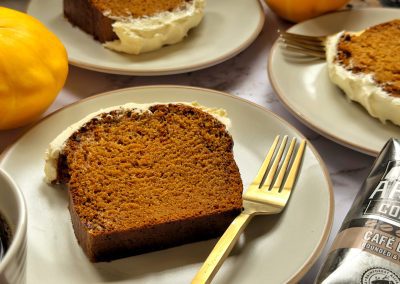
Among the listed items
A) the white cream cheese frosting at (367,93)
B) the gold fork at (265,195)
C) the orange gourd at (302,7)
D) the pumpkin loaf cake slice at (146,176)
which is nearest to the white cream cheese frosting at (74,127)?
the pumpkin loaf cake slice at (146,176)

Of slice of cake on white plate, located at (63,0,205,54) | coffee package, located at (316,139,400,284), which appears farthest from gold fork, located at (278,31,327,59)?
coffee package, located at (316,139,400,284)

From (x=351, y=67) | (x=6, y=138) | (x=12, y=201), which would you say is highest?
(x=12, y=201)

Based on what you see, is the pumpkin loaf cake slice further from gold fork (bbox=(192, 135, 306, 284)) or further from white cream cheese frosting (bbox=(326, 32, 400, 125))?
white cream cheese frosting (bbox=(326, 32, 400, 125))

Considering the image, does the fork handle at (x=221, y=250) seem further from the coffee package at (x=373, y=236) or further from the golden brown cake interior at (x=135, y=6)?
the golden brown cake interior at (x=135, y=6)

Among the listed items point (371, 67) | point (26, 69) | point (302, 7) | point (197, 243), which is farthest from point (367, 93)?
point (26, 69)

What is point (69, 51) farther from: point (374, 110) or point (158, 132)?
point (374, 110)

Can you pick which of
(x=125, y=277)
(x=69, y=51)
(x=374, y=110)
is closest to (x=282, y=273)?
(x=125, y=277)

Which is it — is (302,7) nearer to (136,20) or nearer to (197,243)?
(136,20)
